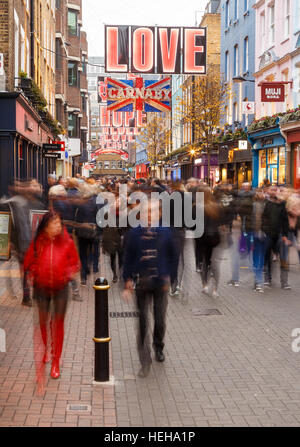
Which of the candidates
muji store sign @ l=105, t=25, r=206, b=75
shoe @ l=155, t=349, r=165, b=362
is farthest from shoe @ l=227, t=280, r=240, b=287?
muji store sign @ l=105, t=25, r=206, b=75

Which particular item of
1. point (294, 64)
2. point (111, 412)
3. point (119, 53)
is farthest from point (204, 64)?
point (111, 412)

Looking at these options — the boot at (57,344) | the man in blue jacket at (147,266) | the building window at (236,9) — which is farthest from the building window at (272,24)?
the boot at (57,344)

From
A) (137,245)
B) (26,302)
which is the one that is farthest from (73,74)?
(137,245)

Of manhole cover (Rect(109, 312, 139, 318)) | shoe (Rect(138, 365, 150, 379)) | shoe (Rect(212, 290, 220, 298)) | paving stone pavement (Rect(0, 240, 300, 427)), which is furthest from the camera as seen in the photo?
shoe (Rect(212, 290, 220, 298))

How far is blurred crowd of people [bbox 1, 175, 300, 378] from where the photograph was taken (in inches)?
236

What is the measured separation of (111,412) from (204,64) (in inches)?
632

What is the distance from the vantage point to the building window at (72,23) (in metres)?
48.4

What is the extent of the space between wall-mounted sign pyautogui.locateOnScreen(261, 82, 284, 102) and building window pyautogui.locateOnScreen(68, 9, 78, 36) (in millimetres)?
29217

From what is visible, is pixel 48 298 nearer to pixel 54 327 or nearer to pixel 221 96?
pixel 54 327

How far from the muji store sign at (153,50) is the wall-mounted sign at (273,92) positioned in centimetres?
484

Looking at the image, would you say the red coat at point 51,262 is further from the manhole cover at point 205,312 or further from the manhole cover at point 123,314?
the manhole cover at point 205,312

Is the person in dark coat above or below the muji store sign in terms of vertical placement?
below

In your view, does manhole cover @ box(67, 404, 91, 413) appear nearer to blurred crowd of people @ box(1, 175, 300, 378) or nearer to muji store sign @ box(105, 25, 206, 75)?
blurred crowd of people @ box(1, 175, 300, 378)

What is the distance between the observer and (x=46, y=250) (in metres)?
5.95
